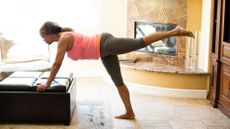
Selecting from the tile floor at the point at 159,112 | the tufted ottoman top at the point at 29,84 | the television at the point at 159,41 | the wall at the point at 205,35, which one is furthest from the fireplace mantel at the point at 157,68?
the tufted ottoman top at the point at 29,84

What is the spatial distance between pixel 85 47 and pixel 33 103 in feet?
2.56

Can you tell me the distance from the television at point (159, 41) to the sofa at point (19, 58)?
1.58 meters

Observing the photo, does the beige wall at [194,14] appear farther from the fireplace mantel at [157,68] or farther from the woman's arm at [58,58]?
the woman's arm at [58,58]

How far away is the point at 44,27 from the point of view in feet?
11.8

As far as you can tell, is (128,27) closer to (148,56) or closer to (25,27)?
(148,56)

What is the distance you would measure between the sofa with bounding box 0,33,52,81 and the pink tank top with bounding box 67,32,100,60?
1.41 meters

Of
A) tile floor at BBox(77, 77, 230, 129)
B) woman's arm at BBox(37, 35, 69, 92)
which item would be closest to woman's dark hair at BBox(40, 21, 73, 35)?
woman's arm at BBox(37, 35, 69, 92)

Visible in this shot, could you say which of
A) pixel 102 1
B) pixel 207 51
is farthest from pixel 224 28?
pixel 102 1

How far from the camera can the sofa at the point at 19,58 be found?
16.0ft

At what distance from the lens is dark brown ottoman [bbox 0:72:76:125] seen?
11.6ft

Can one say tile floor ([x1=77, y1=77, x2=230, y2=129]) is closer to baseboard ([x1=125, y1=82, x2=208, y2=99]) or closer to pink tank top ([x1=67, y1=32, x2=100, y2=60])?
baseboard ([x1=125, y1=82, x2=208, y2=99])

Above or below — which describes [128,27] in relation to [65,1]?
below

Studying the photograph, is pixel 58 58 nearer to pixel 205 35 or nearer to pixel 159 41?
pixel 205 35

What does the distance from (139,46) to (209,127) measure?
114 centimetres
